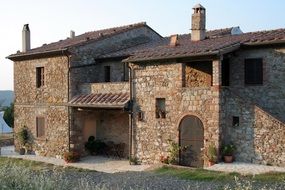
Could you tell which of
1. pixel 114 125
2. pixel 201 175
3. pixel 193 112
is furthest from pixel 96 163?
pixel 201 175

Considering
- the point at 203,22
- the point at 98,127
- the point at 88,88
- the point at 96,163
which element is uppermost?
the point at 203,22

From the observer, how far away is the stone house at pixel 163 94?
1533 cm

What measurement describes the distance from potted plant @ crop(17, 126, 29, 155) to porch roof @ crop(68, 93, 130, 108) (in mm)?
4325

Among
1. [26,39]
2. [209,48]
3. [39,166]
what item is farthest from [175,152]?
[26,39]

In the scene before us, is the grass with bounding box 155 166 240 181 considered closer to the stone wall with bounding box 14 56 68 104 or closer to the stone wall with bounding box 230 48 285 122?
the stone wall with bounding box 230 48 285 122

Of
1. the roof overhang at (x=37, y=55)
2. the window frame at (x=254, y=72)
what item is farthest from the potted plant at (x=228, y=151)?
the roof overhang at (x=37, y=55)

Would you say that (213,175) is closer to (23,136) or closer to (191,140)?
(191,140)

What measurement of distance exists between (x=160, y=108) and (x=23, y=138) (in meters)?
9.19

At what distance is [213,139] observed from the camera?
50.7 ft

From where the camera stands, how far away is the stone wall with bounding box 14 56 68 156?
20906 millimetres

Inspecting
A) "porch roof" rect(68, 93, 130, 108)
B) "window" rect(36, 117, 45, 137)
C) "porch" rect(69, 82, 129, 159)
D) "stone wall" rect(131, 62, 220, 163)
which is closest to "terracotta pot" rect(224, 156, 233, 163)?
"stone wall" rect(131, 62, 220, 163)

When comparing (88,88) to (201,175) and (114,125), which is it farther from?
(201,175)

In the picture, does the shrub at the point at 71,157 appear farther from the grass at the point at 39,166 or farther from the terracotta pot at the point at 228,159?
the terracotta pot at the point at 228,159

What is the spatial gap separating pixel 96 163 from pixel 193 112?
18.1ft
